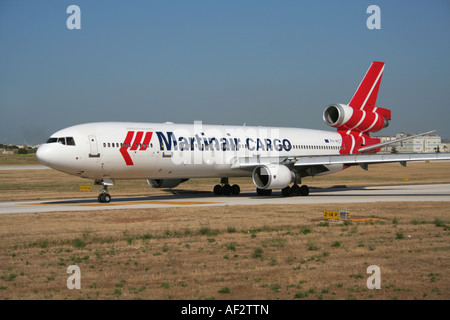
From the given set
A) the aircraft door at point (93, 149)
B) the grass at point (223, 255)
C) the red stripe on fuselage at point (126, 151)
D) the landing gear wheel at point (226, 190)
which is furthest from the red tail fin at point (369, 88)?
the aircraft door at point (93, 149)

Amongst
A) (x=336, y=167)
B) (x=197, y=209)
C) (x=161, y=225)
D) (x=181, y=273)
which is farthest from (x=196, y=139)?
(x=181, y=273)

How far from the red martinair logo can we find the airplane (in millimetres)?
56

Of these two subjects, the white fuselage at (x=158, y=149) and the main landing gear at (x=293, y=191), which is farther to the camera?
the main landing gear at (x=293, y=191)

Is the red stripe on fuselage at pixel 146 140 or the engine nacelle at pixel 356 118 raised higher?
the engine nacelle at pixel 356 118

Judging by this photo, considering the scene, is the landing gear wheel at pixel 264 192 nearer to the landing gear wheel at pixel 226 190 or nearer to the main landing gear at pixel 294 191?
the main landing gear at pixel 294 191

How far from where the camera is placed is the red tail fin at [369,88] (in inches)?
1656

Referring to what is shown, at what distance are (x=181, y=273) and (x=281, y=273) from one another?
2.20 metres

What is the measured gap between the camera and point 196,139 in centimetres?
3300

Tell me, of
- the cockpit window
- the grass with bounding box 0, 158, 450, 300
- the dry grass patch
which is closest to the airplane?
the cockpit window

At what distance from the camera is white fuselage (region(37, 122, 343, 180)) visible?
27812 mm

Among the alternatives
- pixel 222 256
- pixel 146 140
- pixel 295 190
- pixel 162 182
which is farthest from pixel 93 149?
pixel 222 256

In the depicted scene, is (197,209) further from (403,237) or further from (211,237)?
(403,237)

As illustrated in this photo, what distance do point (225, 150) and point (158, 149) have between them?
5.75 metres

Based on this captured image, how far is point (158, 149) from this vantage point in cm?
3039
